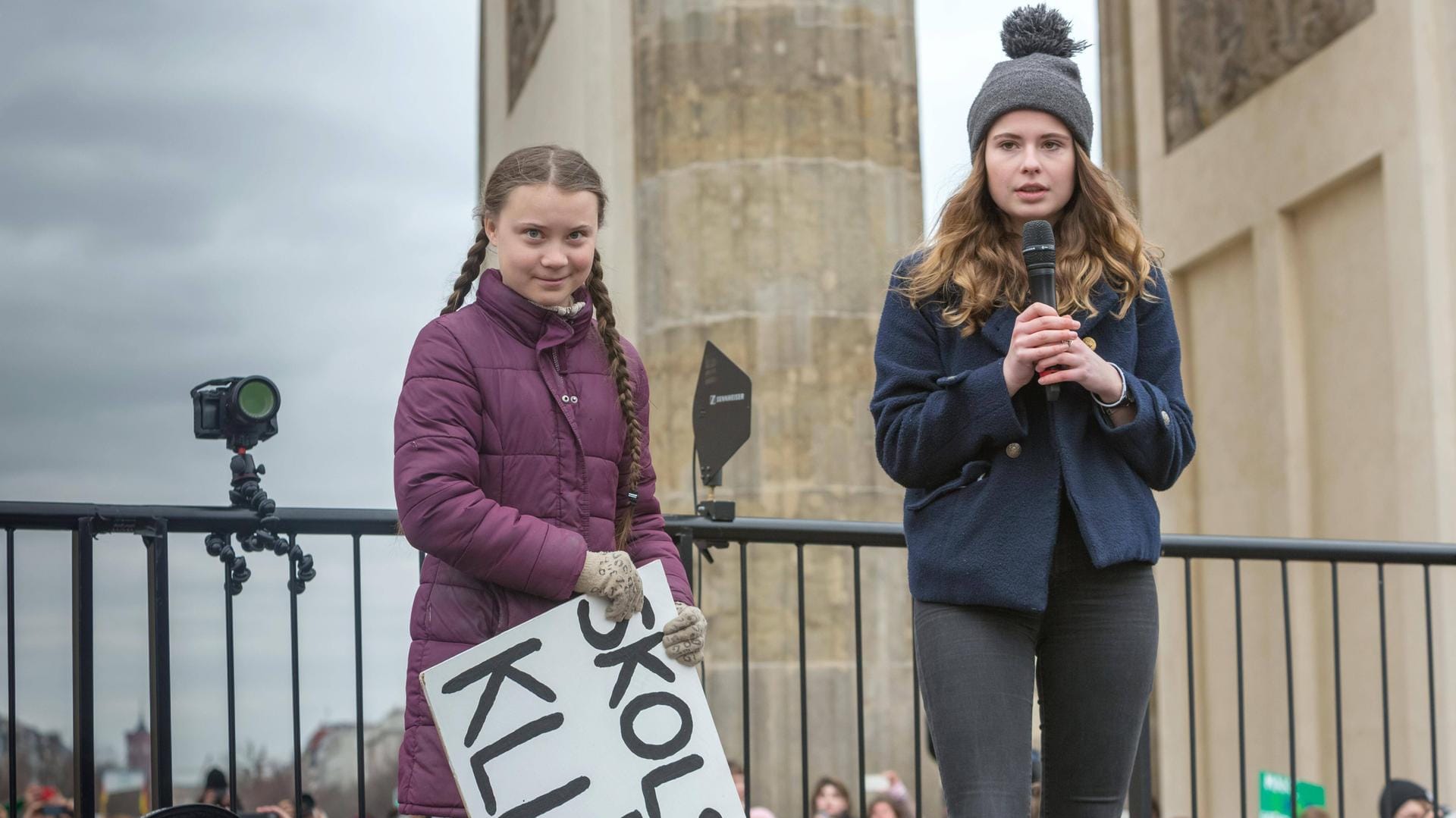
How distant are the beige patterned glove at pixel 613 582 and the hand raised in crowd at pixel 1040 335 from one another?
28.9 inches

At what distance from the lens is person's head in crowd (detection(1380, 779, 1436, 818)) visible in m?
7.34

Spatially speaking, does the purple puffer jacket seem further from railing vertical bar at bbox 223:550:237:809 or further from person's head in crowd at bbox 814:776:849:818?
person's head in crowd at bbox 814:776:849:818

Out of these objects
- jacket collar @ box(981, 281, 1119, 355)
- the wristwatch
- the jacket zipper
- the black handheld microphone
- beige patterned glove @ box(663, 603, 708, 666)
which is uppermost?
the black handheld microphone

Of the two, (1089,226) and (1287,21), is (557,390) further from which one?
(1287,21)

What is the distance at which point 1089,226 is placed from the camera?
282 centimetres

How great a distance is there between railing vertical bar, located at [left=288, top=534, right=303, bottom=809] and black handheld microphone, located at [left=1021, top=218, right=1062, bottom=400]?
5.92 feet

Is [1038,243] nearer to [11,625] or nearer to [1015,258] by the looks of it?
[1015,258]

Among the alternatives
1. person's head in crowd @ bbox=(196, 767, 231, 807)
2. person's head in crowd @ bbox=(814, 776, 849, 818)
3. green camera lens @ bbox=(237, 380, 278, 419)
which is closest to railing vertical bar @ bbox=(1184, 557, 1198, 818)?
green camera lens @ bbox=(237, 380, 278, 419)

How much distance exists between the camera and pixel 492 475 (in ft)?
9.23

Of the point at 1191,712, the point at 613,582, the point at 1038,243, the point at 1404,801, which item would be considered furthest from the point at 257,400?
the point at 1404,801

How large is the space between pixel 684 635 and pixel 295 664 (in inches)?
55.5

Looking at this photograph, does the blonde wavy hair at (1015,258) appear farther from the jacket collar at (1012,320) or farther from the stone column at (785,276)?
the stone column at (785,276)

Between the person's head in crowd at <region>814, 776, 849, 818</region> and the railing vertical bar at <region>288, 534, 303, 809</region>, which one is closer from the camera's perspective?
the railing vertical bar at <region>288, 534, 303, 809</region>

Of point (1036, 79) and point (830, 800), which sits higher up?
point (1036, 79)
